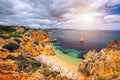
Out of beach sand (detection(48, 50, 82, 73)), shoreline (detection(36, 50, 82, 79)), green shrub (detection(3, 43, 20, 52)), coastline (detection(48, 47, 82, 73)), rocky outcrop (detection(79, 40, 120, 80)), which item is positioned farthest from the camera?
green shrub (detection(3, 43, 20, 52))

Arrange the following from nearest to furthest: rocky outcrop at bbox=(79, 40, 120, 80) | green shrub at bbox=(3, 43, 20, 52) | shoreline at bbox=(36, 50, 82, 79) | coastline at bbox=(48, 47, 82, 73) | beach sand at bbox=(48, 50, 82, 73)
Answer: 1. rocky outcrop at bbox=(79, 40, 120, 80)
2. shoreline at bbox=(36, 50, 82, 79)
3. beach sand at bbox=(48, 50, 82, 73)
4. coastline at bbox=(48, 47, 82, 73)
5. green shrub at bbox=(3, 43, 20, 52)

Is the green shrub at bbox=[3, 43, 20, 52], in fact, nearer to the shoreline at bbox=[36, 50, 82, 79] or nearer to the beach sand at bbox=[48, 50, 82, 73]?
the shoreline at bbox=[36, 50, 82, 79]

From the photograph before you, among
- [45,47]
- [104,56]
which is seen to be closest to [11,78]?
[104,56]

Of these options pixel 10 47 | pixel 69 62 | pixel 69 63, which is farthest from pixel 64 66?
pixel 10 47

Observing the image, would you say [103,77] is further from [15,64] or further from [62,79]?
[15,64]

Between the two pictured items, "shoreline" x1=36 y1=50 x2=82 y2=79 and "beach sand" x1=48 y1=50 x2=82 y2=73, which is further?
"beach sand" x1=48 y1=50 x2=82 y2=73

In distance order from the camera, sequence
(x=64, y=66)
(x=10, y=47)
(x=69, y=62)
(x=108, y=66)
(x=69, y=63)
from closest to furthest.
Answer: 1. (x=108, y=66)
2. (x=64, y=66)
3. (x=10, y=47)
4. (x=69, y=63)
5. (x=69, y=62)

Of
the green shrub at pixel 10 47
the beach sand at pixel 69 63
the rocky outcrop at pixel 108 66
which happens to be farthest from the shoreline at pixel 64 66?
the green shrub at pixel 10 47

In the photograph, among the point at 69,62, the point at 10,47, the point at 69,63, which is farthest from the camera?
the point at 69,62

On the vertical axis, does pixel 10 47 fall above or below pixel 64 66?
above

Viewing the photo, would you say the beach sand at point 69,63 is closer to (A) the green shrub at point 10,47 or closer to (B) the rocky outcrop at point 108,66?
(B) the rocky outcrop at point 108,66

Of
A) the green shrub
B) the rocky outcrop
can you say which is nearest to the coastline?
the rocky outcrop

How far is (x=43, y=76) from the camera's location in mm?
27906

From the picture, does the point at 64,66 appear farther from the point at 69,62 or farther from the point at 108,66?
the point at 108,66
